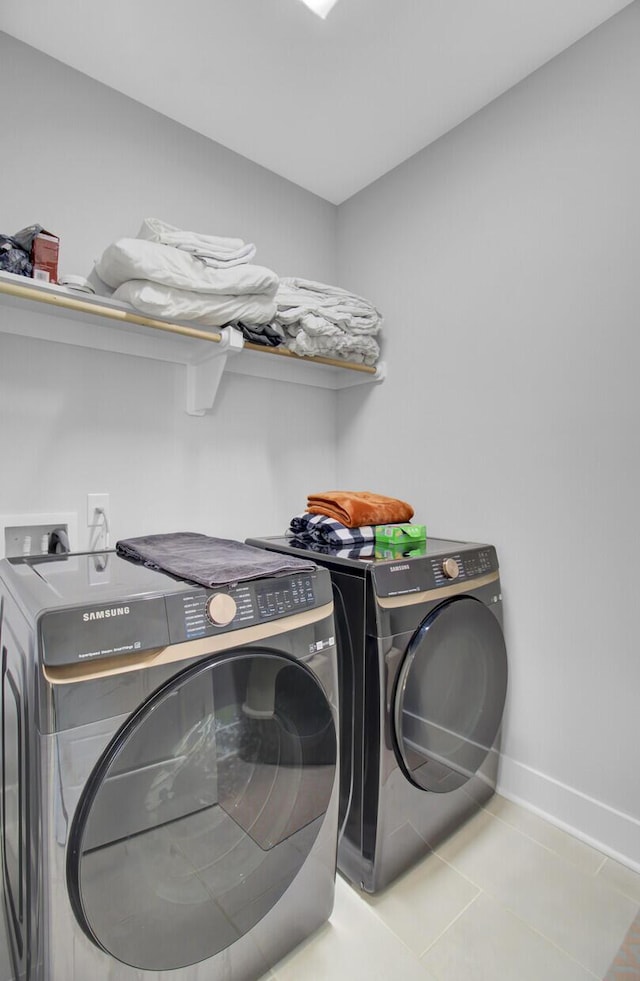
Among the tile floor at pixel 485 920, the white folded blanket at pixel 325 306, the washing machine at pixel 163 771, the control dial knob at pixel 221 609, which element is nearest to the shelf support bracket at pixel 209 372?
the white folded blanket at pixel 325 306

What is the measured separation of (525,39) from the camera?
1.45 meters

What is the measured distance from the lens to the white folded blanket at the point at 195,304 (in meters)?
1.41

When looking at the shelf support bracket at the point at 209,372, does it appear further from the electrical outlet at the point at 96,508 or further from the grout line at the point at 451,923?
the grout line at the point at 451,923

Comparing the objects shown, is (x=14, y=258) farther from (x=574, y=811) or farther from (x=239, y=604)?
(x=574, y=811)

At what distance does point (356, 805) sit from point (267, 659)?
0.64 meters

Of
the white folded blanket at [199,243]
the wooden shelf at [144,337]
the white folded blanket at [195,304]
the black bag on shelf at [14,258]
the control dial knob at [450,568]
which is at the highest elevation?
the white folded blanket at [199,243]

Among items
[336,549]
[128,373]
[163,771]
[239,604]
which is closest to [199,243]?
[128,373]

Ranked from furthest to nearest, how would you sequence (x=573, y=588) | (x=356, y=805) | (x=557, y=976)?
(x=573, y=588), (x=356, y=805), (x=557, y=976)

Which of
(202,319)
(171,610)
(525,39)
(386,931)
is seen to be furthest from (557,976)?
(525,39)

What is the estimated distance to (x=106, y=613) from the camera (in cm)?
80

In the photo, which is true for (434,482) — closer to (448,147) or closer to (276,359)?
(276,359)

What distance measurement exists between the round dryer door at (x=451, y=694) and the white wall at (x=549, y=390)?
19 centimetres

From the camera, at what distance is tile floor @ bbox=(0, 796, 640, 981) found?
Result: 109cm

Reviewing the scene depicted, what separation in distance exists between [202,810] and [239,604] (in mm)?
390
